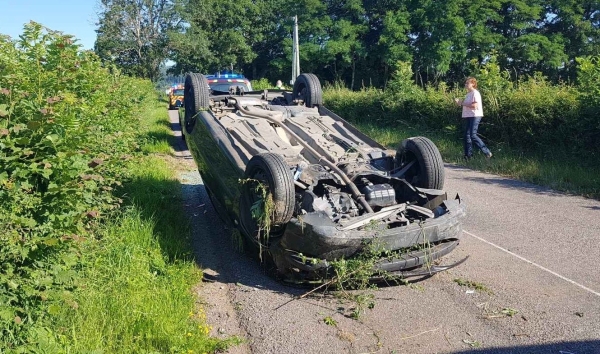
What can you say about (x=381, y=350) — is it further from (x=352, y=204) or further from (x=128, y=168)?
(x=128, y=168)

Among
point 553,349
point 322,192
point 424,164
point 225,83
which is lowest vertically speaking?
point 553,349

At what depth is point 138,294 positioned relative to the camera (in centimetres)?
433

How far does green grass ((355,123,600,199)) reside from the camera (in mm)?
8789

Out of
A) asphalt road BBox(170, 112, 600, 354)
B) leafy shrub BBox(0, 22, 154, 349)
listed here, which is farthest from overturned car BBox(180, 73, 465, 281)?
leafy shrub BBox(0, 22, 154, 349)

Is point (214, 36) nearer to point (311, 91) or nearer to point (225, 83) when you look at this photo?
point (225, 83)

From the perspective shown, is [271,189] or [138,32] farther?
[138,32]

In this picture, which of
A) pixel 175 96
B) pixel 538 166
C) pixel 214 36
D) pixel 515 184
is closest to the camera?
pixel 515 184

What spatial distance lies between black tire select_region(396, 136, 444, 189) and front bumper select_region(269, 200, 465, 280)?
33.1 inches

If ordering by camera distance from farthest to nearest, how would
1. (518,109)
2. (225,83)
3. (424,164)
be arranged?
(225,83) < (518,109) < (424,164)

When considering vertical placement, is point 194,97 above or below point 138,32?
below

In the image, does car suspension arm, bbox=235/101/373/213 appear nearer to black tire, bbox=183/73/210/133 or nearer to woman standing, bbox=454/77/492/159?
black tire, bbox=183/73/210/133

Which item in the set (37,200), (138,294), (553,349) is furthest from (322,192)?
(37,200)

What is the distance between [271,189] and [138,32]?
45497 mm

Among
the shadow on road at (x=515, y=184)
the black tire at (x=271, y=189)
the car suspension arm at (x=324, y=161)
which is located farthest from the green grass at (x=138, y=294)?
the shadow on road at (x=515, y=184)
